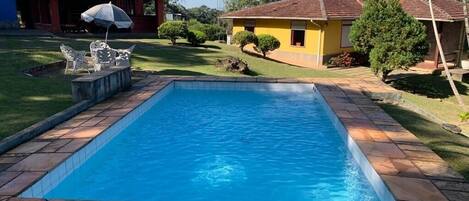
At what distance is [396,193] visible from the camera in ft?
15.7

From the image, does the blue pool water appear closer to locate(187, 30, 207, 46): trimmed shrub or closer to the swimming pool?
the swimming pool

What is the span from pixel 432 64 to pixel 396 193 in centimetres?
1914

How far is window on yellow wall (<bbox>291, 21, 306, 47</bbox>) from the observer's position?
22.3 m

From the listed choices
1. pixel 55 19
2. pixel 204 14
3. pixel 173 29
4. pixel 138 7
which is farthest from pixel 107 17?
pixel 204 14

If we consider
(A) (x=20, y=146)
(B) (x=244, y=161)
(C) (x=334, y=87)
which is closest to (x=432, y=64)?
(C) (x=334, y=87)

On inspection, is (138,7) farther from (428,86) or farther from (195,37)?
(428,86)

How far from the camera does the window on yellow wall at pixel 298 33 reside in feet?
73.0

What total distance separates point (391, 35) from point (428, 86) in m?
4.35

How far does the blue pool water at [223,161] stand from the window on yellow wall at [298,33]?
1273 cm

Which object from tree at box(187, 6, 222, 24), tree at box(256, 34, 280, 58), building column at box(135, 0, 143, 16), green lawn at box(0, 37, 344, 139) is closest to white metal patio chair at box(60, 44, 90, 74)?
green lawn at box(0, 37, 344, 139)

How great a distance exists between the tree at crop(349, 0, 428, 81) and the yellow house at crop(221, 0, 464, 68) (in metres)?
4.79

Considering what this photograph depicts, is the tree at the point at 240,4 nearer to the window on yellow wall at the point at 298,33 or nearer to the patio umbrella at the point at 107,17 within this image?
the window on yellow wall at the point at 298,33

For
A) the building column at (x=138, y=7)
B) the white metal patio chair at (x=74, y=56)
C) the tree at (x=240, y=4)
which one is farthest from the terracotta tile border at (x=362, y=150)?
the tree at (x=240, y=4)

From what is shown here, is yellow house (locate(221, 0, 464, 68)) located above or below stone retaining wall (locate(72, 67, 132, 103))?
above
